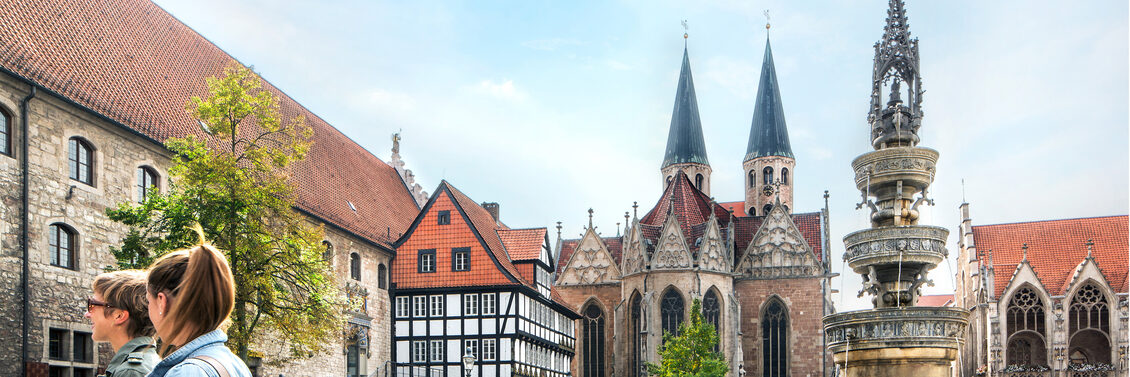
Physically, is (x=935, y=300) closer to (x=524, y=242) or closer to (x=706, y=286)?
(x=706, y=286)

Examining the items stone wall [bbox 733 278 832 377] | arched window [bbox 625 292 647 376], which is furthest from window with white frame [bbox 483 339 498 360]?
stone wall [bbox 733 278 832 377]

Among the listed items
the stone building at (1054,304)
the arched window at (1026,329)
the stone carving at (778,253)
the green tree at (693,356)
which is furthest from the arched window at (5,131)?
the arched window at (1026,329)

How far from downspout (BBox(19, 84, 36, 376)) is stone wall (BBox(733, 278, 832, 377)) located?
3249cm

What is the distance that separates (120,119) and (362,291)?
10752 mm

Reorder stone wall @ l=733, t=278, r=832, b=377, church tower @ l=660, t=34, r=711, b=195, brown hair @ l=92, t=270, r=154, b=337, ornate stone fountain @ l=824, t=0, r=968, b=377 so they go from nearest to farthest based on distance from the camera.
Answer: brown hair @ l=92, t=270, r=154, b=337 < ornate stone fountain @ l=824, t=0, r=968, b=377 < stone wall @ l=733, t=278, r=832, b=377 < church tower @ l=660, t=34, r=711, b=195

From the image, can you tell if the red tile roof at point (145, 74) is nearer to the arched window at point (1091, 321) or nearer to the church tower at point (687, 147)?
the church tower at point (687, 147)

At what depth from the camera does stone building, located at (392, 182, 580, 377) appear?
32.7 m

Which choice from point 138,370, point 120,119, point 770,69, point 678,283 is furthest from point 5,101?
point 770,69

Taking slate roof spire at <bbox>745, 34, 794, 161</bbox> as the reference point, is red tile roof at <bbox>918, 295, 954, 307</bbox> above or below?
below

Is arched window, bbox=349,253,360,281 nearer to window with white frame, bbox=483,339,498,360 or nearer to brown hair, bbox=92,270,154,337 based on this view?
window with white frame, bbox=483,339,498,360

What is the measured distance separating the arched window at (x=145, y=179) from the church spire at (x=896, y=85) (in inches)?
664

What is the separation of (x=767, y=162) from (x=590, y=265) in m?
14.6

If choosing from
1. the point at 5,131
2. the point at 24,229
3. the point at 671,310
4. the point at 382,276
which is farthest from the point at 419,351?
the point at 5,131

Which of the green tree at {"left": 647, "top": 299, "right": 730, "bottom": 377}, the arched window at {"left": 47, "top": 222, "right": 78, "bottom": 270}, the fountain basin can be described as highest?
the arched window at {"left": 47, "top": 222, "right": 78, "bottom": 270}
